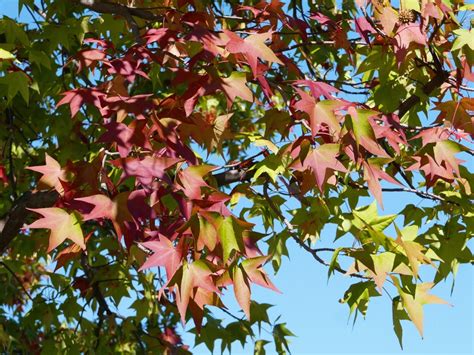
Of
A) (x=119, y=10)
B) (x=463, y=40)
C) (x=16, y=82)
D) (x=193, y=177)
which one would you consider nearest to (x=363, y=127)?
(x=193, y=177)

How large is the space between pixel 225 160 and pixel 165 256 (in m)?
1.28

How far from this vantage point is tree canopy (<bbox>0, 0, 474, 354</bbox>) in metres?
2.62

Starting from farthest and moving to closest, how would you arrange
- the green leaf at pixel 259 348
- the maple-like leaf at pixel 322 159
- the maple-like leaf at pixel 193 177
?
the green leaf at pixel 259 348, the maple-like leaf at pixel 322 159, the maple-like leaf at pixel 193 177

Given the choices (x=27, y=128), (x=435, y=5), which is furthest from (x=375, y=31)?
(x=27, y=128)

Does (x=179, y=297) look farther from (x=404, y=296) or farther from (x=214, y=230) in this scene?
(x=404, y=296)

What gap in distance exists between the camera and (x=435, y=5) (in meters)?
3.50

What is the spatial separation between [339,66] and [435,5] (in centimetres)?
169

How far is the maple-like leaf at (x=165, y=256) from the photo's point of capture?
8.02 ft

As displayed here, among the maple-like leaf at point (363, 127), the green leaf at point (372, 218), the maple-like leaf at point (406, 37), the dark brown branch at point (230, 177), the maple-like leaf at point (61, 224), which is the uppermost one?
the maple-like leaf at point (406, 37)

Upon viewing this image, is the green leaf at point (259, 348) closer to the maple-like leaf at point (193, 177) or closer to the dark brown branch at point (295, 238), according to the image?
the dark brown branch at point (295, 238)

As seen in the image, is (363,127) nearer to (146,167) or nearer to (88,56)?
(146,167)

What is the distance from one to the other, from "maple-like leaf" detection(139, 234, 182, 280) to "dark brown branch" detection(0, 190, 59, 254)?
1.58 m

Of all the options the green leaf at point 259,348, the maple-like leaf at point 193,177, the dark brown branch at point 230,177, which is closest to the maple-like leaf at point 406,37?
the dark brown branch at point 230,177

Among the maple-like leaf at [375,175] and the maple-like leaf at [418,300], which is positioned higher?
the maple-like leaf at [375,175]
